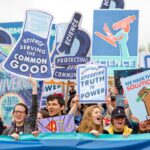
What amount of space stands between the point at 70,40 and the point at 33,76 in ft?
5.07

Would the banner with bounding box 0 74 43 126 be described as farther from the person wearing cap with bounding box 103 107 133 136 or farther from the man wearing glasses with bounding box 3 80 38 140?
the person wearing cap with bounding box 103 107 133 136

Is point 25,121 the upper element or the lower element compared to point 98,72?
lower

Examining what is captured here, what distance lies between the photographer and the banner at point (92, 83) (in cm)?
552

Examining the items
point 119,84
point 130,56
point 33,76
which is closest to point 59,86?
point 130,56

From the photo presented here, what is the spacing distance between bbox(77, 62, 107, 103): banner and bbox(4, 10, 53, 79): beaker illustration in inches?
33.7

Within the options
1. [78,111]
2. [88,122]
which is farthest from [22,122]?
[78,111]

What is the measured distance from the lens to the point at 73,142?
4816mm

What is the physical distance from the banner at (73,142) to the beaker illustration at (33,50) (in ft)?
5.20

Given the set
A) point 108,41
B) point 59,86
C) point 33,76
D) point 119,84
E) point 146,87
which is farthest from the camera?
point 59,86

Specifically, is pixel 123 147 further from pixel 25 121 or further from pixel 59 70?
pixel 59 70

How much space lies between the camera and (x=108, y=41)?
7.26m

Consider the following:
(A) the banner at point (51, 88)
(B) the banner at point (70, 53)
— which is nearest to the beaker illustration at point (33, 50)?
(B) the banner at point (70, 53)

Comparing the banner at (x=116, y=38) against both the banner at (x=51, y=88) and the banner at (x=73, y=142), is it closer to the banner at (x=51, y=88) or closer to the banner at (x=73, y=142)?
the banner at (x=51, y=88)

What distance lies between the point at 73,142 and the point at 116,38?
9.56ft
